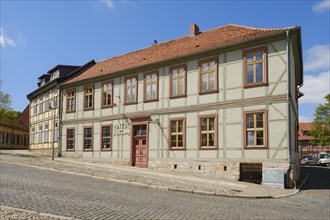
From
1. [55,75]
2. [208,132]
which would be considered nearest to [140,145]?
[208,132]

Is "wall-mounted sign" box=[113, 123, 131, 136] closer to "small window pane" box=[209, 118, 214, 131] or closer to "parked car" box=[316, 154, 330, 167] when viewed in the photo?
"small window pane" box=[209, 118, 214, 131]

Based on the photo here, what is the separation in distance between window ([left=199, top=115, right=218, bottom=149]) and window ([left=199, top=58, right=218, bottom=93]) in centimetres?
173

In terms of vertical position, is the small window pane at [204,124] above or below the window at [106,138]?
above

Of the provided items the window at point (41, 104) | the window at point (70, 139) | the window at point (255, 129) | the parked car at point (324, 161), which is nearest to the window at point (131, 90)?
the window at point (70, 139)

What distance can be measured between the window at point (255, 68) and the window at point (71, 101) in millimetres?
16046

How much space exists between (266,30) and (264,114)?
15.9ft

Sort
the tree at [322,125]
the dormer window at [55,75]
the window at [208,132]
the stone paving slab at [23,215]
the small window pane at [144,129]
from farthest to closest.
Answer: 1. the tree at [322,125]
2. the dormer window at [55,75]
3. the small window pane at [144,129]
4. the window at [208,132]
5. the stone paving slab at [23,215]

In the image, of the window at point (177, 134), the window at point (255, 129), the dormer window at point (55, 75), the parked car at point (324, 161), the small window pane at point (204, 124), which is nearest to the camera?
the window at point (255, 129)

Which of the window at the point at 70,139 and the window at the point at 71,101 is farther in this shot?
the window at the point at 71,101

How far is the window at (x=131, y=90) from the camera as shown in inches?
976

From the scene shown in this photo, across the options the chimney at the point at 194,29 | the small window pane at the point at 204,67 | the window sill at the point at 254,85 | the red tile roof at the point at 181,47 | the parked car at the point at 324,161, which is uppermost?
the chimney at the point at 194,29

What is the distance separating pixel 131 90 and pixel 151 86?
2.02 metres

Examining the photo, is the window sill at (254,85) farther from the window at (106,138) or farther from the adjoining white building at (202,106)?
the window at (106,138)

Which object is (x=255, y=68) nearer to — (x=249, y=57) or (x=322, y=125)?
(x=249, y=57)
